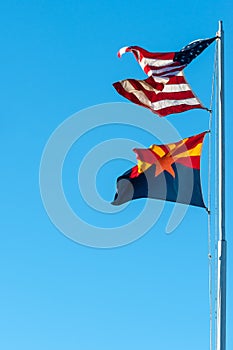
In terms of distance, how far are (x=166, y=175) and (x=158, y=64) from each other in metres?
2.63

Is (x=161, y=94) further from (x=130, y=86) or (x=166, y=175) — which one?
(x=166, y=175)

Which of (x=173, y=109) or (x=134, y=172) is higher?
(x=173, y=109)

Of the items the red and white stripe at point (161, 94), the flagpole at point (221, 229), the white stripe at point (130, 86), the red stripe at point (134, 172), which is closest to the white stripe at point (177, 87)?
the red and white stripe at point (161, 94)

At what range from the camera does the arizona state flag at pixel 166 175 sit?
24469mm

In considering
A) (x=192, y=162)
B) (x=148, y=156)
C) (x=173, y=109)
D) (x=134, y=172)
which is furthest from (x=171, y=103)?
(x=134, y=172)

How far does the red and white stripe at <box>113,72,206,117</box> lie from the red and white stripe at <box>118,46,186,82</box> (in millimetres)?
129

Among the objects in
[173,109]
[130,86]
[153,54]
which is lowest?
[173,109]

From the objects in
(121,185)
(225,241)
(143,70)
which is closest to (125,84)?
(143,70)

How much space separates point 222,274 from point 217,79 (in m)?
4.61

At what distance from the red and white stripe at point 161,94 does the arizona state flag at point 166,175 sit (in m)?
0.78

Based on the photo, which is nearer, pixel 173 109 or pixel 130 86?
pixel 173 109

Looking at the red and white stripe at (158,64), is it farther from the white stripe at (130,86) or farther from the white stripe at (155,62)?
the white stripe at (130,86)

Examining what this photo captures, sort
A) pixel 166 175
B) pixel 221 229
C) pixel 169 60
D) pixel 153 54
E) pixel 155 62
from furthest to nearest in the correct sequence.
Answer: pixel 153 54 → pixel 155 62 → pixel 169 60 → pixel 166 175 → pixel 221 229

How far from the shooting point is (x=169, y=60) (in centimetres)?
2508
